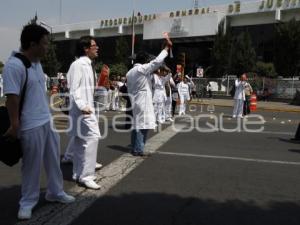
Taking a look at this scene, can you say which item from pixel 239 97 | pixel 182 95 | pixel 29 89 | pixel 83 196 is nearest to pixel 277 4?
pixel 239 97

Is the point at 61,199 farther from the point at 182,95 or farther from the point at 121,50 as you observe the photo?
the point at 121,50

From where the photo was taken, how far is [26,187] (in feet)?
16.2

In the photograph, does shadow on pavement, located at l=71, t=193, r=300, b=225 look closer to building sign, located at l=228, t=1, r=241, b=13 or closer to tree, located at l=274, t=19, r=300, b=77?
tree, located at l=274, t=19, r=300, b=77

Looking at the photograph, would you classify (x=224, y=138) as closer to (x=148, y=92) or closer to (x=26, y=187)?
(x=148, y=92)

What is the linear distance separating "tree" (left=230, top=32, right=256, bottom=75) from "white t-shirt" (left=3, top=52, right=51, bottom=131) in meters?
36.2

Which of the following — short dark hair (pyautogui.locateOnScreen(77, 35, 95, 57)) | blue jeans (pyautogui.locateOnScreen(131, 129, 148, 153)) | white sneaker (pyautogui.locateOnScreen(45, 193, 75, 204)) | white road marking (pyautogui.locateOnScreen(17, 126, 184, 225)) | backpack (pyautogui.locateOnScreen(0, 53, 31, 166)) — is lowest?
white road marking (pyautogui.locateOnScreen(17, 126, 184, 225))

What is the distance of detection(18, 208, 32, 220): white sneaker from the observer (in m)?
4.81

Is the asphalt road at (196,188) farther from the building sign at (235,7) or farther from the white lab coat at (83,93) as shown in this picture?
the building sign at (235,7)

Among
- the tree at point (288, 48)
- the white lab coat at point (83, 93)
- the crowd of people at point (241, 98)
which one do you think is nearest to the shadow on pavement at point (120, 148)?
the white lab coat at point (83, 93)

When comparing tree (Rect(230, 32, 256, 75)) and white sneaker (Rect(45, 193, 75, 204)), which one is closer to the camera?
white sneaker (Rect(45, 193, 75, 204))

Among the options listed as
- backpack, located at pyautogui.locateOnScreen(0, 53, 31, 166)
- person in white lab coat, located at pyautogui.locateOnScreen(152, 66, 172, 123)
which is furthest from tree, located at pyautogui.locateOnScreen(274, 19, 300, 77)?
backpack, located at pyautogui.locateOnScreen(0, 53, 31, 166)

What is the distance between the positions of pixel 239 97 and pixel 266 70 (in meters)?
22.2

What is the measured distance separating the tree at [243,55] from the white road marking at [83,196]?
109 ft

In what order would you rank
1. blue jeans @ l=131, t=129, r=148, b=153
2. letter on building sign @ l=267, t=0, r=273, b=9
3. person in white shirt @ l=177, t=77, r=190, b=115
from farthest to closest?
letter on building sign @ l=267, t=0, r=273, b=9 < person in white shirt @ l=177, t=77, r=190, b=115 < blue jeans @ l=131, t=129, r=148, b=153
